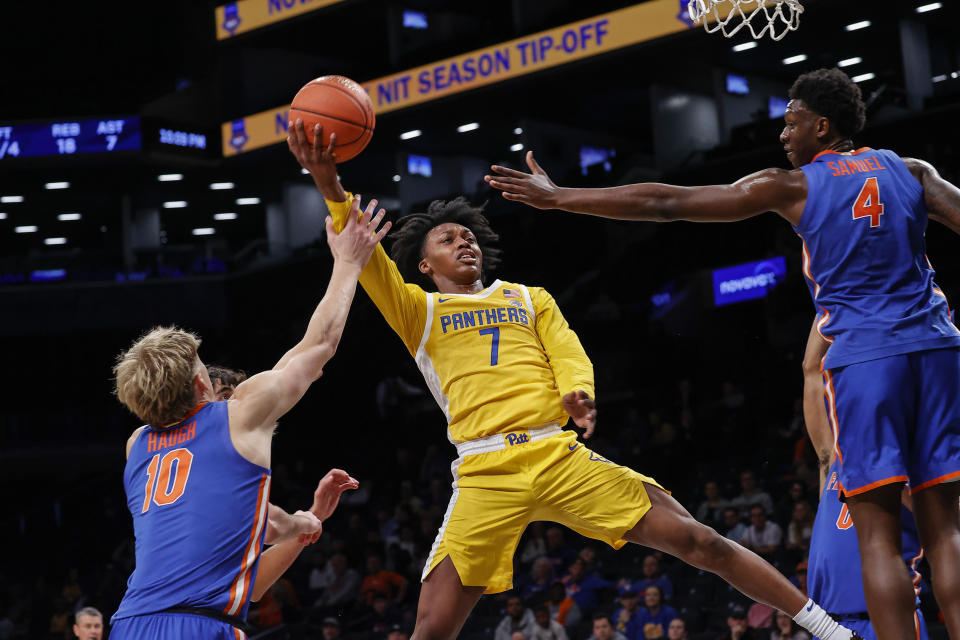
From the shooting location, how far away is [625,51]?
65.3 feet

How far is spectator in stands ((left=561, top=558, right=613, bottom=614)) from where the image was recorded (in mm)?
12164

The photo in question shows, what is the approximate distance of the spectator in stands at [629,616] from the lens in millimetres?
10992

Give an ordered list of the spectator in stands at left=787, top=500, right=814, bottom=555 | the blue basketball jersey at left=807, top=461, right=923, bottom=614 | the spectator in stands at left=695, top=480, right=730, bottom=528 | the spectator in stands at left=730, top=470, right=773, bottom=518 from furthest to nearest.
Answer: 1. the spectator in stands at left=695, top=480, right=730, bottom=528
2. the spectator in stands at left=730, top=470, right=773, bottom=518
3. the spectator in stands at left=787, top=500, right=814, bottom=555
4. the blue basketball jersey at left=807, top=461, right=923, bottom=614

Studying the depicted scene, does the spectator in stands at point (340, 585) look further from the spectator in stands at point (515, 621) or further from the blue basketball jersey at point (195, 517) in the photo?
the blue basketball jersey at point (195, 517)

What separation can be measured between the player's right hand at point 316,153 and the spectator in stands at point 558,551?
940cm

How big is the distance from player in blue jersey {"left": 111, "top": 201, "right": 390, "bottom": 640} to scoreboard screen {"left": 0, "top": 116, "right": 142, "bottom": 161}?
24066 mm

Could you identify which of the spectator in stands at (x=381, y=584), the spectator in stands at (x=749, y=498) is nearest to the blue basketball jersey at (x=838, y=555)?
the spectator in stands at (x=749, y=498)

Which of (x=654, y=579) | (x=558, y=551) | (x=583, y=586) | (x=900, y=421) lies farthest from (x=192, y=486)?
(x=558, y=551)

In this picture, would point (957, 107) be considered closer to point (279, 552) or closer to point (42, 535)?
point (279, 552)

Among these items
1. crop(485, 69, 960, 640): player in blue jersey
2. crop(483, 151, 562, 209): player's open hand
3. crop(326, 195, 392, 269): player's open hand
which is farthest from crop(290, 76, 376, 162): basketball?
crop(485, 69, 960, 640): player in blue jersey

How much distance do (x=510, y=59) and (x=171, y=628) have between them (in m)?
19.2

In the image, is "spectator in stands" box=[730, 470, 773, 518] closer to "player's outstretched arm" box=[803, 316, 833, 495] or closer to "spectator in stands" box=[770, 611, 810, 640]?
"spectator in stands" box=[770, 611, 810, 640]

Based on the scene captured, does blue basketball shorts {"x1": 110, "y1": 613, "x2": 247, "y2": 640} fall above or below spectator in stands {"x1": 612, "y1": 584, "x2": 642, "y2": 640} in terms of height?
above

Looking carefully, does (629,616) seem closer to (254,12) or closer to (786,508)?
(786,508)
